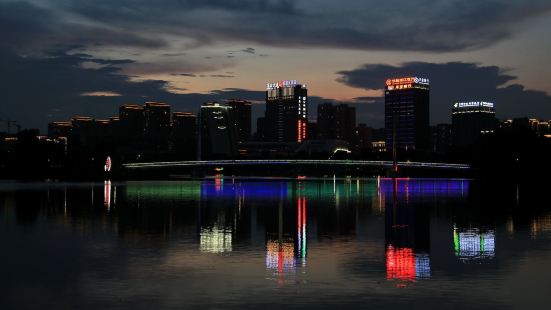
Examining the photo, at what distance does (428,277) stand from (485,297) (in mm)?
3120

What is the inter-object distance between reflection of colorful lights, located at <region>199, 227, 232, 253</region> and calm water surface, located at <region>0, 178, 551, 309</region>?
52 millimetres

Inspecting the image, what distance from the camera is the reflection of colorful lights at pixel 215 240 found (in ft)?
94.4

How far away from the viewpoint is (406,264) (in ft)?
81.5

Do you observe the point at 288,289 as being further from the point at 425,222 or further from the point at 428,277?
the point at 425,222

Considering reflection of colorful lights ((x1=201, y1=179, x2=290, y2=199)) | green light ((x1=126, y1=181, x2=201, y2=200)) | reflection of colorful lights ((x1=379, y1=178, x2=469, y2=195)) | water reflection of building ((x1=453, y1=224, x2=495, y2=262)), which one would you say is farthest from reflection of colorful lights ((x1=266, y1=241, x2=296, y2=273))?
reflection of colorful lights ((x1=201, y1=179, x2=290, y2=199))

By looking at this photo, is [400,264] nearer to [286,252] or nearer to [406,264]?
[406,264]

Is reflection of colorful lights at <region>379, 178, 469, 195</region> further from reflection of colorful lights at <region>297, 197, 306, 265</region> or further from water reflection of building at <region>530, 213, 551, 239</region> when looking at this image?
water reflection of building at <region>530, 213, 551, 239</region>

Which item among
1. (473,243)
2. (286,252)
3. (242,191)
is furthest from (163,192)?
(286,252)

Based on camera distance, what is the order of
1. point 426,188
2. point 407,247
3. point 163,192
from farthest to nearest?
1. point 426,188
2. point 163,192
3. point 407,247

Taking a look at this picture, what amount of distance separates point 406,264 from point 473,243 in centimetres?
825

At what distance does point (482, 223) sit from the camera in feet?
143

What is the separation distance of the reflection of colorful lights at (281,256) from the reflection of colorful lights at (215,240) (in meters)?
1.68

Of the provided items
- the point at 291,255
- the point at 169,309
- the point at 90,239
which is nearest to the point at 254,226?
the point at 90,239

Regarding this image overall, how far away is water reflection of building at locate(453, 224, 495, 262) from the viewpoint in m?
27.3
